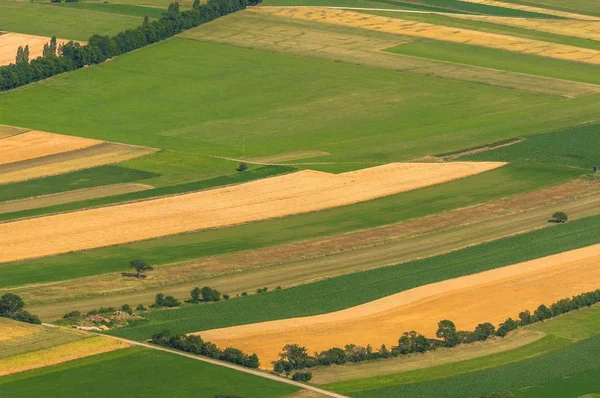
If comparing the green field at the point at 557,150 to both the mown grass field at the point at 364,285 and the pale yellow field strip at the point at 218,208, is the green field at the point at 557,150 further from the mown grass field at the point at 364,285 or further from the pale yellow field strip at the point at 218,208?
the mown grass field at the point at 364,285

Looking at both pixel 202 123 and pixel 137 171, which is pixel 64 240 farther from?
pixel 202 123

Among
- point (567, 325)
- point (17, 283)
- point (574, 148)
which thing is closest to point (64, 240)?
point (17, 283)

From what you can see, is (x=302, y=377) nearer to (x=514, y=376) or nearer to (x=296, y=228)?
(x=514, y=376)

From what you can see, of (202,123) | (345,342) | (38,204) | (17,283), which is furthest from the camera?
(202,123)

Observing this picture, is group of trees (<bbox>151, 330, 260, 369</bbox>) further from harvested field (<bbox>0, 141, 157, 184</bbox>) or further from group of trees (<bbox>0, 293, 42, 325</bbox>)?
harvested field (<bbox>0, 141, 157, 184</bbox>)

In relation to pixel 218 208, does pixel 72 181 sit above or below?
above

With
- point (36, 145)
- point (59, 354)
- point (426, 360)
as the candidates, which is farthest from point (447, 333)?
point (36, 145)
